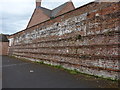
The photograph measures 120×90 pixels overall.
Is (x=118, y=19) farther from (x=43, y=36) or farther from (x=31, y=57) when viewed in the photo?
(x=31, y=57)

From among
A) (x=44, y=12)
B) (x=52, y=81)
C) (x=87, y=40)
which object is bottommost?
(x=52, y=81)

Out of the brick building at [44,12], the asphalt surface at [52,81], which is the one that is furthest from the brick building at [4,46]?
the asphalt surface at [52,81]

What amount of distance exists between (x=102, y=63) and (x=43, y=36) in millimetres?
5780

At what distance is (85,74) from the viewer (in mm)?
5324

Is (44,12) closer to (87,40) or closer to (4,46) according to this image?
(4,46)

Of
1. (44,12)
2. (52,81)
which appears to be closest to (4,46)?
(44,12)

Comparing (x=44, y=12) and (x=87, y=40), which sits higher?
(x=44, y=12)

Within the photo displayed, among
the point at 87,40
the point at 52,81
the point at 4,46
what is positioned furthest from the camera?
the point at 4,46

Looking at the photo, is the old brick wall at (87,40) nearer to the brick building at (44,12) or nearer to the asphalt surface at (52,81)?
the asphalt surface at (52,81)

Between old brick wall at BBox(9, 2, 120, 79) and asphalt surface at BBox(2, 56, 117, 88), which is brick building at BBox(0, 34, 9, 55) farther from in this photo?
asphalt surface at BBox(2, 56, 117, 88)

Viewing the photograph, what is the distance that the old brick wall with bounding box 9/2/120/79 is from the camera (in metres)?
4.52

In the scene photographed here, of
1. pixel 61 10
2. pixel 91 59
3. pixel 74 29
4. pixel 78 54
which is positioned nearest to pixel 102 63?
pixel 91 59

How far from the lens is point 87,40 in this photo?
217 inches

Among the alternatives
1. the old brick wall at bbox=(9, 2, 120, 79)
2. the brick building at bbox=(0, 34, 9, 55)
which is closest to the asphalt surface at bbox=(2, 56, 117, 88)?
the old brick wall at bbox=(9, 2, 120, 79)
